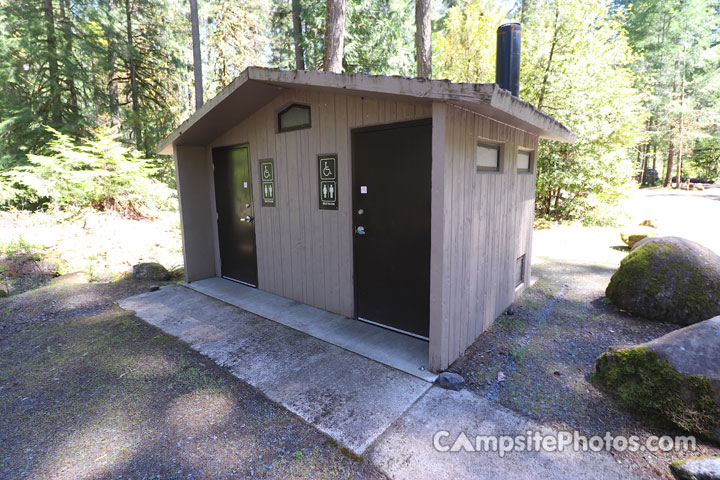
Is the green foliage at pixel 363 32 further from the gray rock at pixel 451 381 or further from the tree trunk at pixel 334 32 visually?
the gray rock at pixel 451 381

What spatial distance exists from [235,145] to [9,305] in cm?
371

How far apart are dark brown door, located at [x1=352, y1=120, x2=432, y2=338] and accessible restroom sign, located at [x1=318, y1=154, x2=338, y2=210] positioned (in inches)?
12.0

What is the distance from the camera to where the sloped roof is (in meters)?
2.32

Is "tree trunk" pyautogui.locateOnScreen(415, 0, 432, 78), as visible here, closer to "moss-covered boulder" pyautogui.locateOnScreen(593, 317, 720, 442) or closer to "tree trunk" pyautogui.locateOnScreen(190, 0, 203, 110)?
"tree trunk" pyautogui.locateOnScreen(190, 0, 203, 110)

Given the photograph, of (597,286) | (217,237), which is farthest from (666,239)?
(217,237)

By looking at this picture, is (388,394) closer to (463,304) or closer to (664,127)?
(463,304)

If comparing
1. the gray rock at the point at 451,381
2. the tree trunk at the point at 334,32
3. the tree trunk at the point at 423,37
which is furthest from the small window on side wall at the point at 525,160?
the tree trunk at the point at 423,37

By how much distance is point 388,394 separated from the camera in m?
2.60

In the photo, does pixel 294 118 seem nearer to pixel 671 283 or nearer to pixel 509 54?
pixel 509 54

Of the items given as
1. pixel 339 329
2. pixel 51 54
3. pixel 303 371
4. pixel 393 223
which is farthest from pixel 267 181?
pixel 51 54

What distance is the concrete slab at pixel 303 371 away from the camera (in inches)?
93.0

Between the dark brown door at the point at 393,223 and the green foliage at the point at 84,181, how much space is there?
27.9ft

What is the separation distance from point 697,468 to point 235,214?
536 centimetres

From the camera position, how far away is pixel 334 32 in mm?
7672
